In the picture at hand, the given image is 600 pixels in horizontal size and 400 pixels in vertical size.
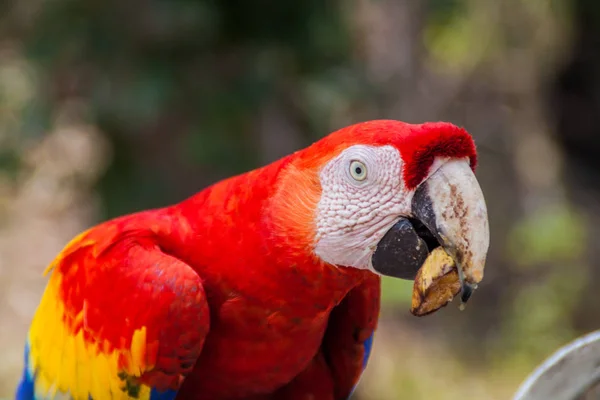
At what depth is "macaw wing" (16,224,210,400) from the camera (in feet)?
3.38

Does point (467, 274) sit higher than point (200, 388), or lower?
higher

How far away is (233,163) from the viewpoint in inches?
89.2

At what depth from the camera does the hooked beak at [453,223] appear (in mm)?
888

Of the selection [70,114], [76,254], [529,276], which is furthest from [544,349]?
[76,254]

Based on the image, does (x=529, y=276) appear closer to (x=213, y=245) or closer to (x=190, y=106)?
(x=190, y=106)

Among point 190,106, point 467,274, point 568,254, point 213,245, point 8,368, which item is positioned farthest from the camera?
point 568,254

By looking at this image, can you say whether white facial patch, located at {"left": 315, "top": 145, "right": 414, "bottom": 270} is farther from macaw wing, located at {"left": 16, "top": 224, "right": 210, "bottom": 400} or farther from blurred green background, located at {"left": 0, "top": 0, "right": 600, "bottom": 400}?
blurred green background, located at {"left": 0, "top": 0, "right": 600, "bottom": 400}

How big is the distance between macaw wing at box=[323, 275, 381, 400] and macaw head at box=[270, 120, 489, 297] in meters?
0.25

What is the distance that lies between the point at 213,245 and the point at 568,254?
2.50 meters

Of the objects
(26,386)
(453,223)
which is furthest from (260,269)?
(26,386)

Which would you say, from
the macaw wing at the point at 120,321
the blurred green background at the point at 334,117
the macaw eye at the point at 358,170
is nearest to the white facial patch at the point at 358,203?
the macaw eye at the point at 358,170

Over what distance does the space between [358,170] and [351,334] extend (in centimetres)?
43

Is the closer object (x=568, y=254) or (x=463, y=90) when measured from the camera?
(x=568, y=254)

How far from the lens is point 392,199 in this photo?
3.05ft
